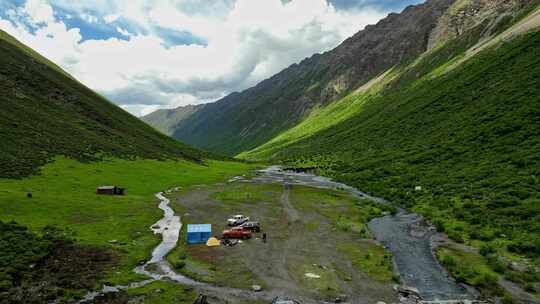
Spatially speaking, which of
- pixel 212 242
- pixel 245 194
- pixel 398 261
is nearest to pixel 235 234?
pixel 212 242

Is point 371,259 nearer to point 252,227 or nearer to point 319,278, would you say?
point 319,278

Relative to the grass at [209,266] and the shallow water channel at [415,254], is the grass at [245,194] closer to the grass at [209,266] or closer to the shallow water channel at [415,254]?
the grass at [209,266]

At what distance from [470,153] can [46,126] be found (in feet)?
453

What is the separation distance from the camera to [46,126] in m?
133

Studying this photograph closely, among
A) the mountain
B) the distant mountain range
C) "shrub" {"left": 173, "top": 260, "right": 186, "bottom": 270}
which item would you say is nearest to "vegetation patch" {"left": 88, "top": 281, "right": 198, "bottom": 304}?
"shrub" {"left": 173, "top": 260, "right": 186, "bottom": 270}

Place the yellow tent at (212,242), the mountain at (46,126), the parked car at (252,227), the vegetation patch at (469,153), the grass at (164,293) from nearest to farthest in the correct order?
the grass at (164,293) < the yellow tent at (212,242) < the vegetation patch at (469,153) < the parked car at (252,227) < the mountain at (46,126)

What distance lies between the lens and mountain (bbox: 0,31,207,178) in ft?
342

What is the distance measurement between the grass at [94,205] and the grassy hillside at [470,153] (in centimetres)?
5133

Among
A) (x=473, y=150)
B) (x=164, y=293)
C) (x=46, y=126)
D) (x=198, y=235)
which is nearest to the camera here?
(x=164, y=293)

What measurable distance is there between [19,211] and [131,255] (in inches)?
1070

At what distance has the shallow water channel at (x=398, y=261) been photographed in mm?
39656

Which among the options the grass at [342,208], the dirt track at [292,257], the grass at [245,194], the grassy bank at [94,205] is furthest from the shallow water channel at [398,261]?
the grass at [245,194]

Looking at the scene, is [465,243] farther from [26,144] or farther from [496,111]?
[26,144]

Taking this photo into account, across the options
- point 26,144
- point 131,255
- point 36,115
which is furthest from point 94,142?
point 131,255
